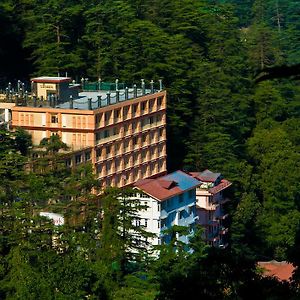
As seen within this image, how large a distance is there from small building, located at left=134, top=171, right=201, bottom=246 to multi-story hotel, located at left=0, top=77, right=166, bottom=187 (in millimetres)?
1836

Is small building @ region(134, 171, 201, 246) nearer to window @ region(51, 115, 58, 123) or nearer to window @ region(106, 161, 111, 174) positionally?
window @ region(106, 161, 111, 174)

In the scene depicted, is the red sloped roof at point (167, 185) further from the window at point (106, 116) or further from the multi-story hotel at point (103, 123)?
the window at point (106, 116)

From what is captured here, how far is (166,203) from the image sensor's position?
52.3m

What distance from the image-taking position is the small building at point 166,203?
51.5 metres

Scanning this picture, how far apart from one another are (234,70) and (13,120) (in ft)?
68.8

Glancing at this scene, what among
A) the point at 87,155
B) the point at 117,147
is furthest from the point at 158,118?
the point at 87,155

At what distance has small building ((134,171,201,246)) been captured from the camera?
51.5 m

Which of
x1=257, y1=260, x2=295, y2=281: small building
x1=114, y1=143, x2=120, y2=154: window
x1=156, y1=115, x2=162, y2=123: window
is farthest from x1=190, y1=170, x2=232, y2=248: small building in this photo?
x1=114, y1=143, x2=120, y2=154: window

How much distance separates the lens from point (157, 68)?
64.4 meters

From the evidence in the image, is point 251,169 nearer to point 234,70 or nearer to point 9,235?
point 234,70

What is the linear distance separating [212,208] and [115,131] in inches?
204

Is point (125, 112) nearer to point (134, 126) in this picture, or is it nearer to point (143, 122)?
point (134, 126)

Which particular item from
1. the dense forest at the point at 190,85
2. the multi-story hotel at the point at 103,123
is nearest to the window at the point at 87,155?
the multi-story hotel at the point at 103,123

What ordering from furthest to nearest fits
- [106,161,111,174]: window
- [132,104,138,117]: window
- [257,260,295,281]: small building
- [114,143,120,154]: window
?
[132,104,138,117]: window
[114,143,120,154]: window
[106,161,111,174]: window
[257,260,295,281]: small building
